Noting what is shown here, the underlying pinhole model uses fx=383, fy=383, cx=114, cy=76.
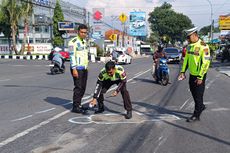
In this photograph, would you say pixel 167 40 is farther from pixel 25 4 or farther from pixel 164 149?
pixel 164 149

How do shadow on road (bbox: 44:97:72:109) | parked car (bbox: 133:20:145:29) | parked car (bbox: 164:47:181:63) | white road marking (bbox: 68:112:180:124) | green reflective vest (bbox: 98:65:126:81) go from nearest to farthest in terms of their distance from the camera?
white road marking (bbox: 68:112:180:124)
green reflective vest (bbox: 98:65:126:81)
shadow on road (bbox: 44:97:72:109)
parked car (bbox: 164:47:181:63)
parked car (bbox: 133:20:145:29)

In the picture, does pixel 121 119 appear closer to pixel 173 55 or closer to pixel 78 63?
pixel 78 63

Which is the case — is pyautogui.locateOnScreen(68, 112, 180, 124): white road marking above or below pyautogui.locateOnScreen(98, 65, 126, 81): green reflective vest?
below

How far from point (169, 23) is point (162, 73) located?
3755 inches

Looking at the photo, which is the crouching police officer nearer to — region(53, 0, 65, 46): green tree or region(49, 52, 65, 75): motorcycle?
region(49, 52, 65, 75): motorcycle

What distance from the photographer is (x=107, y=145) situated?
20.1 ft

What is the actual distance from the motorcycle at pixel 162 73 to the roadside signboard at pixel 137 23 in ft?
234

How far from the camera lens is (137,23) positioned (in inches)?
3487

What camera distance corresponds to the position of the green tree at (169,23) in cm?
10925

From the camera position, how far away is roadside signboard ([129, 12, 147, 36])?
87.1 meters

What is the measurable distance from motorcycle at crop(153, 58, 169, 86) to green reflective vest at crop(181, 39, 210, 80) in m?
8.01

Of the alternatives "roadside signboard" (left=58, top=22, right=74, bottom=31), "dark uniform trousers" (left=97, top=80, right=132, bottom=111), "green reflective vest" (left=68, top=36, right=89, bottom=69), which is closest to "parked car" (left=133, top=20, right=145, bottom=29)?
"roadside signboard" (left=58, top=22, right=74, bottom=31)

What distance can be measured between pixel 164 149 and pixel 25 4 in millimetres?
50491

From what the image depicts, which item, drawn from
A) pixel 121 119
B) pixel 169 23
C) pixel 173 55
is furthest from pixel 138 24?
pixel 121 119
